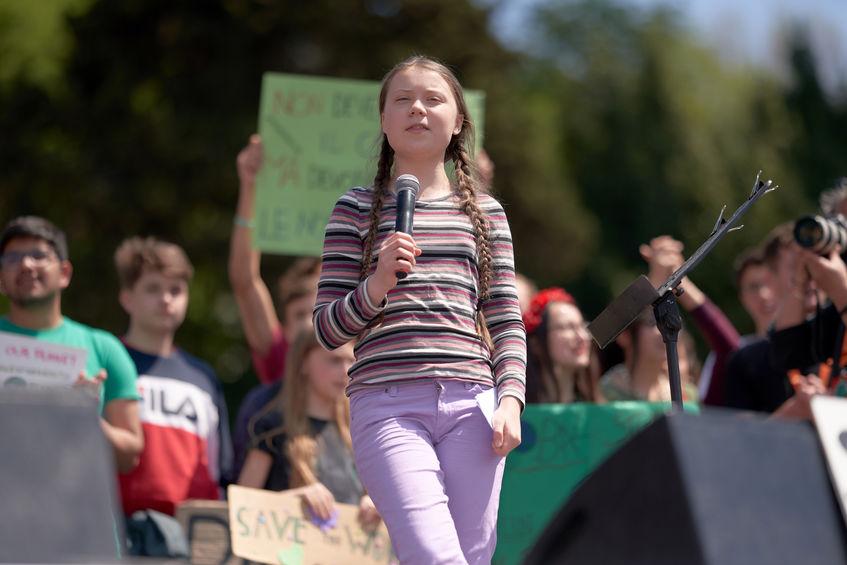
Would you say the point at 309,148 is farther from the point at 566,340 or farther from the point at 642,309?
the point at 642,309

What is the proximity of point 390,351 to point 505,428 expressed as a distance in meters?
0.36

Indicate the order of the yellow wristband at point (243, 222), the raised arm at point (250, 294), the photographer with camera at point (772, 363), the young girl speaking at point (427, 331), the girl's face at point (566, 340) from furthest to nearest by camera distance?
1. the yellow wristband at point (243, 222)
2. the raised arm at point (250, 294)
3. the girl's face at point (566, 340)
4. the photographer with camera at point (772, 363)
5. the young girl speaking at point (427, 331)

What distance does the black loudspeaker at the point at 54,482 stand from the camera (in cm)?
230

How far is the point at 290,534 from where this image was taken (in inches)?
214

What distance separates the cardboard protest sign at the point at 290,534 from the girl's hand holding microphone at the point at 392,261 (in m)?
2.20

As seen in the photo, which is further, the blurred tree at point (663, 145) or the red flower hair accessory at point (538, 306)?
the blurred tree at point (663, 145)

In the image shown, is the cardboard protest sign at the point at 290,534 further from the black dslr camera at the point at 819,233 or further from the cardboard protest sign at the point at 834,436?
the cardboard protest sign at the point at 834,436

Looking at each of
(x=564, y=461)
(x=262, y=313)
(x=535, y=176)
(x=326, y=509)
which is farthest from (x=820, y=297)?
(x=535, y=176)

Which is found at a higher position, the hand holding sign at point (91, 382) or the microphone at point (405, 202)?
the microphone at point (405, 202)

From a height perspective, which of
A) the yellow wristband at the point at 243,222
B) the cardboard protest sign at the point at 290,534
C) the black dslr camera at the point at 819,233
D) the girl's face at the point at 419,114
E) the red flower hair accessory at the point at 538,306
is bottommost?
the cardboard protest sign at the point at 290,534

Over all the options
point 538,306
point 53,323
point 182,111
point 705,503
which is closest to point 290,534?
point 53,323

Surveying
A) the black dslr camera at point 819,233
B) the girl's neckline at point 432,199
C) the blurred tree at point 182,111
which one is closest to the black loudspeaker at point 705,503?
the girl's neckline at point 432,199

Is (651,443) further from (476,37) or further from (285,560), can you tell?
(476,37)

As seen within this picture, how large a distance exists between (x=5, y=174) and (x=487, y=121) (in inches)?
300
